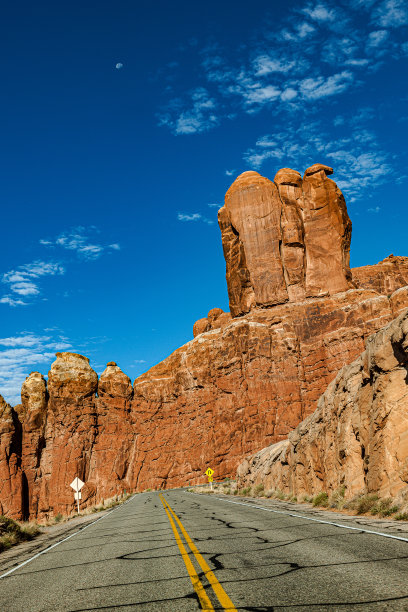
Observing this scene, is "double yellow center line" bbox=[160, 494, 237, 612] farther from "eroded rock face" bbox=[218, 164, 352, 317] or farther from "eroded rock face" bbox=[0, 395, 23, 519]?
"eroded rock face" bbox=[0, 395, 23, 519]

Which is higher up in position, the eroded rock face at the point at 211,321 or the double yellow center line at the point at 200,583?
the eroded rock face at the point at 211,321

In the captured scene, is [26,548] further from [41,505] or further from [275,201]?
[275,201]

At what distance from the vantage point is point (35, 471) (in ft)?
241

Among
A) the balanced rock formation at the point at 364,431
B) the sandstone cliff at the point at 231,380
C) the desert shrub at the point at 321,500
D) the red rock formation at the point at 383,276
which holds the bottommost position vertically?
the desert shrub at the point at 321,500

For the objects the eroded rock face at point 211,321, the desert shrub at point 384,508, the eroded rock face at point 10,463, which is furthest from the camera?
the eroded rock face at point 211,321

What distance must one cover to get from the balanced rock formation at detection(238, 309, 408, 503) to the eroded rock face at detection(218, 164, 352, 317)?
1926 inches

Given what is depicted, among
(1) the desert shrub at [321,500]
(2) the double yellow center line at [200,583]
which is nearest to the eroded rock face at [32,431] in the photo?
(1) the desert shrub at [321,500]

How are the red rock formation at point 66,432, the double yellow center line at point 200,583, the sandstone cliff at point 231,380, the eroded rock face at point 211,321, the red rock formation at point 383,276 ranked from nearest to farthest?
the double yellow center line at point 200,583, the sandstone cliff at point 231,380, the red rock formation at point 66,432, the eroded rock face at point 211,321, the red rock formation at point 383,276

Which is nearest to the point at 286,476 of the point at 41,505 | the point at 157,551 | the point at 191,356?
the point at 157,551

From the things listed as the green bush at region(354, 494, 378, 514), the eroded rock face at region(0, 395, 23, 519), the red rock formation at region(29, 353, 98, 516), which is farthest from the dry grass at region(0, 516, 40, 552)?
the red rock formation at region(29, 353, 98, 516)

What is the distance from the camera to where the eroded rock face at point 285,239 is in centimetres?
7281

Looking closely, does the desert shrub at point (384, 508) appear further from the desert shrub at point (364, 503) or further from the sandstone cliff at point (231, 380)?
the sandstone cliff at point (231, 380)

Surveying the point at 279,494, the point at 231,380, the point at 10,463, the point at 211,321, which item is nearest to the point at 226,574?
the point at 279,494

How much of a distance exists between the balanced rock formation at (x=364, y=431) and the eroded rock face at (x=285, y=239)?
48.9 m
